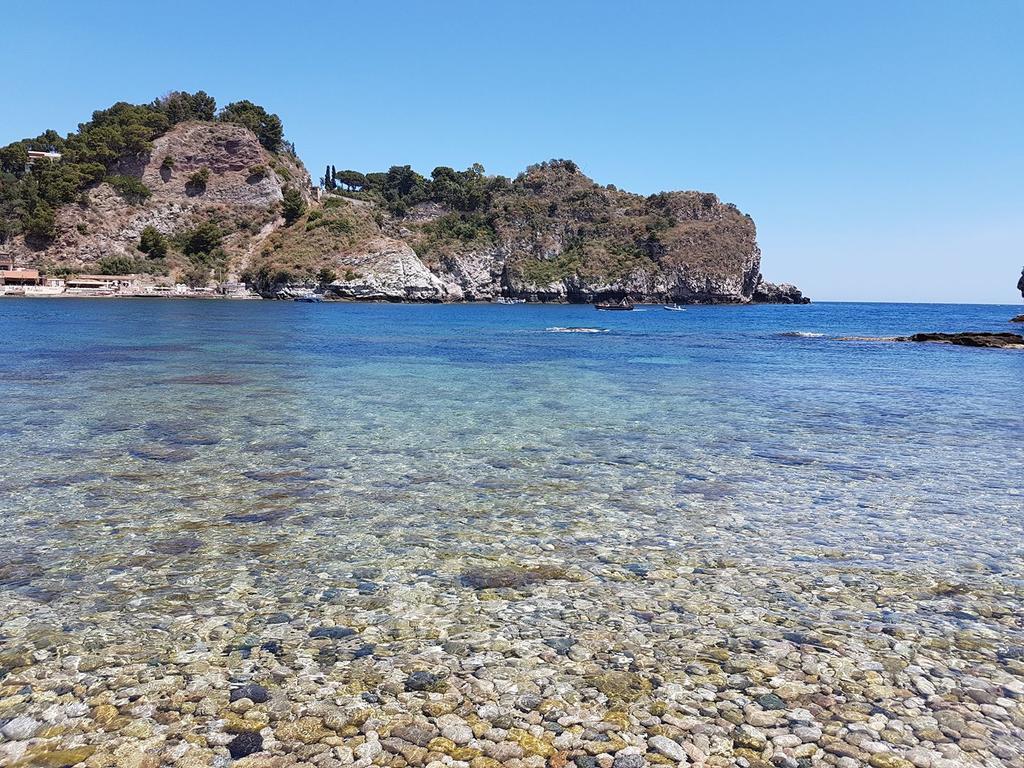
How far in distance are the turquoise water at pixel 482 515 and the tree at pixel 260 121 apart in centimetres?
17411

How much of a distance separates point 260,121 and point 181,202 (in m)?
Answer: 36.5

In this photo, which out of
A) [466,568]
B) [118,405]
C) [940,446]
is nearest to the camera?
[466,568]

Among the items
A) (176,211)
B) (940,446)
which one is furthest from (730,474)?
(176,211)

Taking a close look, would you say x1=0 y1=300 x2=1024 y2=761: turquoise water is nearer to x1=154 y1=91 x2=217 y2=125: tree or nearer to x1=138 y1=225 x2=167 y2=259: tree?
x1=138 y1=225 x2=167 y2=259: tree

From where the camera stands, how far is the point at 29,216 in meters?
135

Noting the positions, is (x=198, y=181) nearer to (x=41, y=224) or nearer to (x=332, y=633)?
(x=41, y=224)

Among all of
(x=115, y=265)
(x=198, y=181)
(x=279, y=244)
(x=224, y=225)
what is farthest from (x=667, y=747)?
(x=198, y=181)

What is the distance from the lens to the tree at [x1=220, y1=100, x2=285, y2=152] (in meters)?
174

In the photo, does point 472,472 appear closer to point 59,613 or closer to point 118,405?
point 59,613

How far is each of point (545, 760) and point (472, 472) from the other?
7.79 meters

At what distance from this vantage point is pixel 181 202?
154 m

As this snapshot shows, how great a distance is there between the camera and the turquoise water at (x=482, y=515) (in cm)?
629

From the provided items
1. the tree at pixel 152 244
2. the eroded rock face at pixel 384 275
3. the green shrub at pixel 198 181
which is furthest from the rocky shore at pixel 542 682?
the green shrub at pixel 198 181

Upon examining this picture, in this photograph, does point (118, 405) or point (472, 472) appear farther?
point (118, 405)
